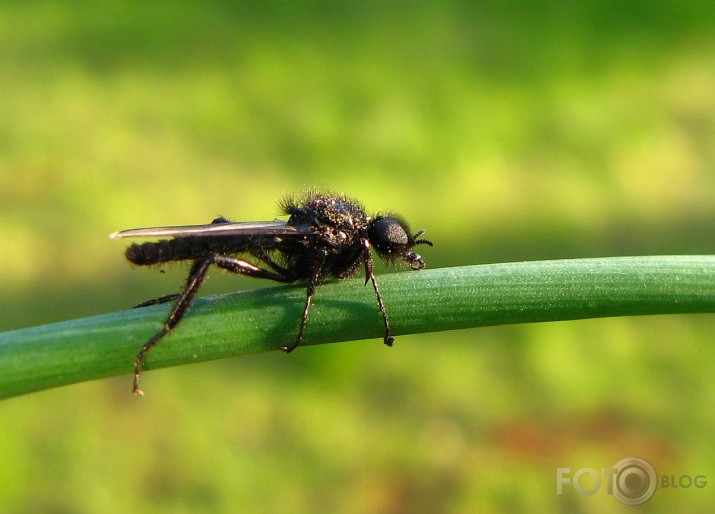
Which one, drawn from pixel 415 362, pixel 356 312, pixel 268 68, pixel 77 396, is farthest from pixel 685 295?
pixel 268 68

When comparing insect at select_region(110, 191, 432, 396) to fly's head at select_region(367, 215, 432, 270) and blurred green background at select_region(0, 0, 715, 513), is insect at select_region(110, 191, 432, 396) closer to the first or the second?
fly's head at select_region(367, 215, 432, 270)

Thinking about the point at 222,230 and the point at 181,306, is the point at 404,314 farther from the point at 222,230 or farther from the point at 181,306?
the point at 222,230

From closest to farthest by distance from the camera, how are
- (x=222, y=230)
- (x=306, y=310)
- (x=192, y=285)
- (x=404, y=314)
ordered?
(x=404, y=314)
(x=306, y=310)
(x=192, y=285)
(x=222, y=230)

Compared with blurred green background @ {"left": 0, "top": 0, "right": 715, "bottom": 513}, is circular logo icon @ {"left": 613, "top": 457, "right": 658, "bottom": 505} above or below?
below

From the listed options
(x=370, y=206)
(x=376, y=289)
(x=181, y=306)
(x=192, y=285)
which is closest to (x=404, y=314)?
(x=376, y=289)

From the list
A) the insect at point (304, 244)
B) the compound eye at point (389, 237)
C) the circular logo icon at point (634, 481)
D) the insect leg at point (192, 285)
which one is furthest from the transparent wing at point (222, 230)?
the circular logo icon at point (634, 481)

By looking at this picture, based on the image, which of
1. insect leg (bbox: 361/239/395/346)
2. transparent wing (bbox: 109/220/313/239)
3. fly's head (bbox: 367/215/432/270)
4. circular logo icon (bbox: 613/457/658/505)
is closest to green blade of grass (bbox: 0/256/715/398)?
insect leg (bbox: 361/239/395/346)

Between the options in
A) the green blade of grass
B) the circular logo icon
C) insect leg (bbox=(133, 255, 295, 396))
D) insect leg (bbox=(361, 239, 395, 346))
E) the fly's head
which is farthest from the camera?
the fly's head

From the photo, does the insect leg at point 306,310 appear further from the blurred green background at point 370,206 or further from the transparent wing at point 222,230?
the blurred green background at point 370,206
